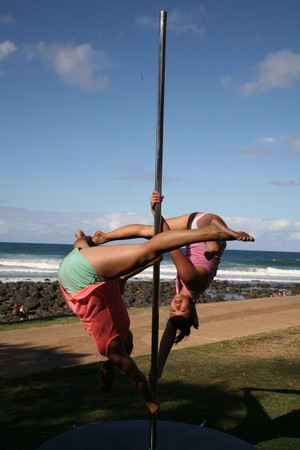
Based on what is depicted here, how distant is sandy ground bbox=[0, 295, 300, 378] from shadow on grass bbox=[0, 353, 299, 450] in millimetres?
808

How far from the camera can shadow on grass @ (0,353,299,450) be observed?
15.3 ft

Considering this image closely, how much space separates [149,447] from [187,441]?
34cm

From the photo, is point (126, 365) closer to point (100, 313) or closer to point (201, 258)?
point (100, 313)

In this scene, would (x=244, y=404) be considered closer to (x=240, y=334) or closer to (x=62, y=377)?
(x=62, y=377)

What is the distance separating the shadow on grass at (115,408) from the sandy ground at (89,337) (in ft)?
2.65

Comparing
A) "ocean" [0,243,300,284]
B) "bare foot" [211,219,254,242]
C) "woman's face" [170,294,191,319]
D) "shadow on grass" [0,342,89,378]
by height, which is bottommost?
"ocean" [0,243,300,284]

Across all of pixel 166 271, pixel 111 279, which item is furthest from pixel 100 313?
pixel 166 271

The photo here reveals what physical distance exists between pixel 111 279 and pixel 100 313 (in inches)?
12.6

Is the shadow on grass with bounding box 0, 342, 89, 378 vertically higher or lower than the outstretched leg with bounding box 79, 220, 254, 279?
lower

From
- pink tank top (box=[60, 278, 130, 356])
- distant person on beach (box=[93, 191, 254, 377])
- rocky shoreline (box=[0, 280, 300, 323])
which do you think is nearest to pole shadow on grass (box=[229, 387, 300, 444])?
distant person on beach (box=[93, 191, 254, 377])

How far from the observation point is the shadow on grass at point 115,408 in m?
4.66

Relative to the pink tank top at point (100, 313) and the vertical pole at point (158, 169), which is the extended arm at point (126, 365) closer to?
the pink tank top at point (100, 313)

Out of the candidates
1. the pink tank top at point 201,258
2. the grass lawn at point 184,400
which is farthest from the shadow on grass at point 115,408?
the pink tank top at point 201,258

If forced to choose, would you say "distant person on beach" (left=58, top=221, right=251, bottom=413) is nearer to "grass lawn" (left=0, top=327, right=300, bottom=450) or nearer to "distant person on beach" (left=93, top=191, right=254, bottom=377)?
"distant person on beach" (left=93, top=191, right=254, bottom=377)
